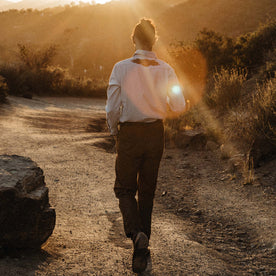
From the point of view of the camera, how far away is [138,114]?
2.71 m

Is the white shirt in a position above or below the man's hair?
below

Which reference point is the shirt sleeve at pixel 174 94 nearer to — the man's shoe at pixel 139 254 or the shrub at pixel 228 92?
the man's shoe at pixel 139 254

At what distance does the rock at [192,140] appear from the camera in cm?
834

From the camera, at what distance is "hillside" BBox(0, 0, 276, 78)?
4056 cm

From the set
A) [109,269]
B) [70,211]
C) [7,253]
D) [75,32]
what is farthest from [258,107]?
[75,32]

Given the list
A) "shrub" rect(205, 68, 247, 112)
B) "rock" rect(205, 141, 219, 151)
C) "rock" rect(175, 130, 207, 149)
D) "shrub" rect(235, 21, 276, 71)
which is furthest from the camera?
"shrub" rect(235, 21, 276, 71)

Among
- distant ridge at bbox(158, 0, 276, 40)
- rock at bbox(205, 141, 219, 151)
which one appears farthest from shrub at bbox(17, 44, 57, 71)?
distant ridge at bbox(158, 0, 276, 40)

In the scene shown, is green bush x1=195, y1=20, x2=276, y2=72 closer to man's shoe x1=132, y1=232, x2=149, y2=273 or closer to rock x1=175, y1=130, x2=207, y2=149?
rock x1=175, y1=130, x2=207, y2=149

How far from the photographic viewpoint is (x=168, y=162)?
7.61m

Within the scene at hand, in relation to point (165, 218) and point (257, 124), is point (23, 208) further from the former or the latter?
point (257, 124)

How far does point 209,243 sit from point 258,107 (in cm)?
372

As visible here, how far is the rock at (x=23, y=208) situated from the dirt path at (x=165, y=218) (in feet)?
0.49

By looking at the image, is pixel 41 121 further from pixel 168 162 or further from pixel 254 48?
pixel 254 48

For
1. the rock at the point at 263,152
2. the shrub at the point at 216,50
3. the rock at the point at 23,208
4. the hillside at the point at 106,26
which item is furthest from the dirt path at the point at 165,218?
the hillside at the point at 106,26
